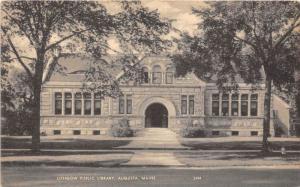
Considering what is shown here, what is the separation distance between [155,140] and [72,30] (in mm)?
8473

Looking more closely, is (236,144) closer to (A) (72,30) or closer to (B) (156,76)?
(B) (156,76)

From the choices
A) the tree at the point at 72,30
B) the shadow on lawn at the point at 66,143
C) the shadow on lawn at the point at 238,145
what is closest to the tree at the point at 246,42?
the tree at the point at 72,30

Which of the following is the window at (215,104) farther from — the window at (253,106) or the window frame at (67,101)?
the window frame at (67,101)

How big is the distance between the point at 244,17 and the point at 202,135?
11843mm

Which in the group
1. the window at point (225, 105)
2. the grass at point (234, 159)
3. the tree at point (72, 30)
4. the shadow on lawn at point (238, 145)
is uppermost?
the tree at point (72, 30)

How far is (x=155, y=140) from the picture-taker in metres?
25.3

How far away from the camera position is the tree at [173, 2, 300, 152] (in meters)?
19.0

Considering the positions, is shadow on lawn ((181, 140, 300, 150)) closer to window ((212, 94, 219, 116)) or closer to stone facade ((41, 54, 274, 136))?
stone facade ((41, 54, 274, 136))

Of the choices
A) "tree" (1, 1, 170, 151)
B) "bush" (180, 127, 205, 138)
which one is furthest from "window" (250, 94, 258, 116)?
"tree" (1, 1, 170, 151)

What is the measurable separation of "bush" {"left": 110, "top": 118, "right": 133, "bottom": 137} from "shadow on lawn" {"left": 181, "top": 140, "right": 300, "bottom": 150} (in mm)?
3377

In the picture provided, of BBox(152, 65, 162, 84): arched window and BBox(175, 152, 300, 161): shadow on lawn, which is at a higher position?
BBox(152, 65, 162, 84): arched window

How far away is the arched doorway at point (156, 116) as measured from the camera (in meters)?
30.5

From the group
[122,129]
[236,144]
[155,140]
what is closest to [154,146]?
[155,140]

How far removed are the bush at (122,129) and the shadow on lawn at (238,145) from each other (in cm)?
338
